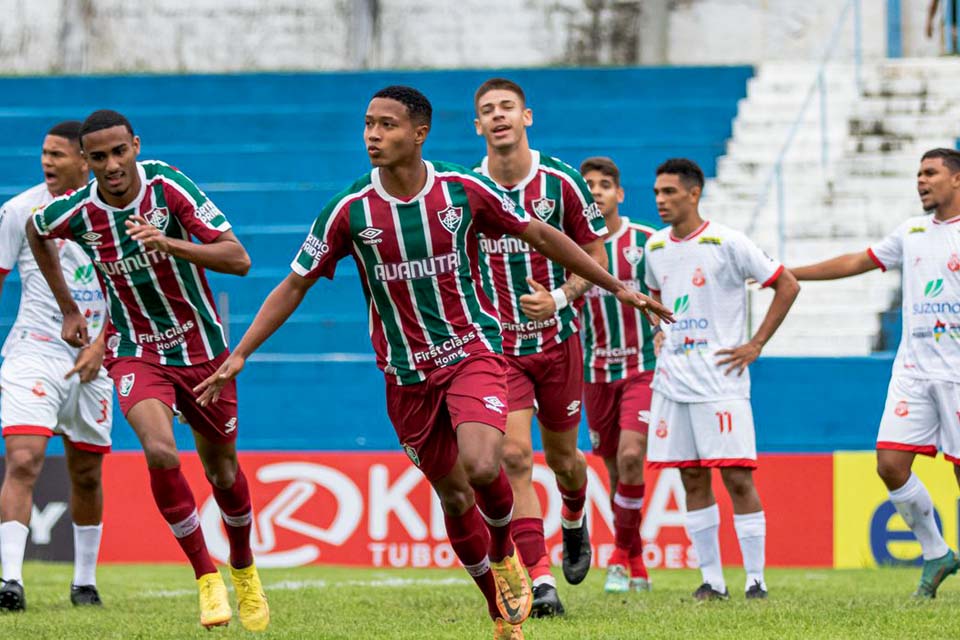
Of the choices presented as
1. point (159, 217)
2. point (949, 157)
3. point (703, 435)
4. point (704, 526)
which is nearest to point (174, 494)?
point (159, 217)

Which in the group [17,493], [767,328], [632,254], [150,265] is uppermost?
[150,265]

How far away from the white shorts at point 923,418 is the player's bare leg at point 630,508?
1689 mm

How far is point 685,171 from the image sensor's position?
8836mm

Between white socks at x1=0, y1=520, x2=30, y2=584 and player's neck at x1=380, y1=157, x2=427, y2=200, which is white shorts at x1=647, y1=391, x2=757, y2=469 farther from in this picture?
white socks at x1=0, y1=520, x2=30, y2=584

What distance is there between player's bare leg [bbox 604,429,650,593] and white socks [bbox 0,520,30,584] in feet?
11.1

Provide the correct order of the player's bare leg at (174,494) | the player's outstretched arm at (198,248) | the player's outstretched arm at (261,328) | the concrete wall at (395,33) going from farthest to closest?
the concrete wall at (395,33) → the player's bare leg at (174,494) → the player's outstretched arm at (198,248) → the player's outstretched arm at (261,328)

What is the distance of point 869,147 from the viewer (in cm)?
1769

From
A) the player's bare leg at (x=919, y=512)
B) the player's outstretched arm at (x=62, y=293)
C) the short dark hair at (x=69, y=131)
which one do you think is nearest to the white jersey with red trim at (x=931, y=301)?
the player's bare leg at (x=919, y=512)

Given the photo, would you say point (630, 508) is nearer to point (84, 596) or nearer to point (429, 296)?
point (84, 596)

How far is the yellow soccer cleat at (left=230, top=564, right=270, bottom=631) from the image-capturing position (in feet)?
23.6

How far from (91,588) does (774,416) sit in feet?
21.7

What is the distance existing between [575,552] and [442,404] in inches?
98.9

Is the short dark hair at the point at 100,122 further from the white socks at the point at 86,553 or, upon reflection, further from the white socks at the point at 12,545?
the white socks at the point at 86,553

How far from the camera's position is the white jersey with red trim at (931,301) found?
327 inches
